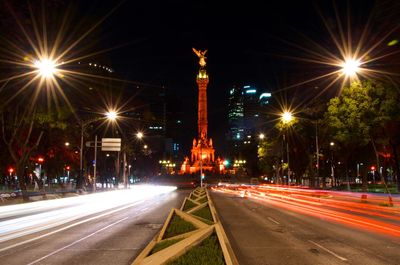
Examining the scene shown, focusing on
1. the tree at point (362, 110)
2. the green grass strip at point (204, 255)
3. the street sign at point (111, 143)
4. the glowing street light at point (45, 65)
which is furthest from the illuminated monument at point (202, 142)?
the green grass strip at point (204, 255)

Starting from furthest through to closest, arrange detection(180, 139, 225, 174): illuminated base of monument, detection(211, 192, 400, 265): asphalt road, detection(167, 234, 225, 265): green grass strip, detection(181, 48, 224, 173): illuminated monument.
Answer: detection(180, 139, 225, 174): illuminated base of monument < detection(181, 48, 224, 173): illuminated monument < detection(211, 192, 400, 265): asphalt road < detection(167, 234, 225, 265): green grass strip

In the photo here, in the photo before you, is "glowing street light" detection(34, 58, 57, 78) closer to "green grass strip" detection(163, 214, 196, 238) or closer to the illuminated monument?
"green grass strip" detection(163, 214, 196, 238)

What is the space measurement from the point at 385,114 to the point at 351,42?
8.04m

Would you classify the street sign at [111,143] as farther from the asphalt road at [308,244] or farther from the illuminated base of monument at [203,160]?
the illuminated base of monument at [203,160]

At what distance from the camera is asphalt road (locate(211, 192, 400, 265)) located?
11.2 m

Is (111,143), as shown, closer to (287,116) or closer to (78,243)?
(287,116)

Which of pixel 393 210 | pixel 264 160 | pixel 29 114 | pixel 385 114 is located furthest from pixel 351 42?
pixel 264 160

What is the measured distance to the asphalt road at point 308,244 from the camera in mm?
11180

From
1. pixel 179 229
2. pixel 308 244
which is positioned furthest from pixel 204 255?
pixel 308 244

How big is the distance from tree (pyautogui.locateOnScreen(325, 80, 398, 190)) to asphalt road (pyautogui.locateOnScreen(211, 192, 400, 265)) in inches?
767

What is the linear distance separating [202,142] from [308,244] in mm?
109260

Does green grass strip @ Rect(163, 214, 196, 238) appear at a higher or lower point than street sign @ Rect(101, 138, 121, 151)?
lower

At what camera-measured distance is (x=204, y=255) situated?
7.62m

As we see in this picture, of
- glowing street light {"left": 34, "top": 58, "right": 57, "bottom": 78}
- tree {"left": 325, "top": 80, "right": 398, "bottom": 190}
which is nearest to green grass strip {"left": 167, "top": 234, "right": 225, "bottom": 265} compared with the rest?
glowing street light {"left": 34, "top": 58, "right": 57, "bottom": 78}
